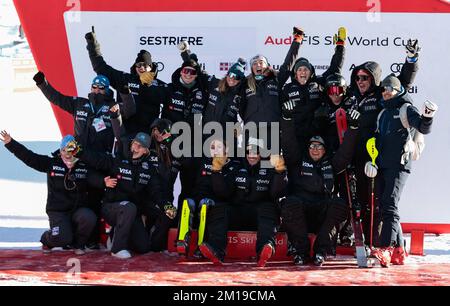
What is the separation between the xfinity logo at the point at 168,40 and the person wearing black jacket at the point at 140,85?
42.5 inches

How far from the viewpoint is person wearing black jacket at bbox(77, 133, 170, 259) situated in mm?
6492

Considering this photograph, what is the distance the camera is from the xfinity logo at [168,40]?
8.04 meters

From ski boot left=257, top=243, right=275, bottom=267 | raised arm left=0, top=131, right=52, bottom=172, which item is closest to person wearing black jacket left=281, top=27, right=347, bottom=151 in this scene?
ski boot left=257, top=243, right=275, bottom=267

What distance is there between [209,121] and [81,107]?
1.24m

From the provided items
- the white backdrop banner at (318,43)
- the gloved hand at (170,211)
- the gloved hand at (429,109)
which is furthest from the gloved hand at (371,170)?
the white backdrop banner at (318,43)

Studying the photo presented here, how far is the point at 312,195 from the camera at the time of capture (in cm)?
628

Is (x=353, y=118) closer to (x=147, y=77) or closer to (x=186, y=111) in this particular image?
(x=186, y=111)

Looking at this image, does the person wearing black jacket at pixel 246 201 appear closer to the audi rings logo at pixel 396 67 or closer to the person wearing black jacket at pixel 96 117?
the person wearing black jacket at pixel 96 117

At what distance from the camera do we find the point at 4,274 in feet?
18.0

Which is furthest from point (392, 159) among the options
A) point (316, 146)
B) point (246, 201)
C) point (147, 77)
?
point (147, 77)

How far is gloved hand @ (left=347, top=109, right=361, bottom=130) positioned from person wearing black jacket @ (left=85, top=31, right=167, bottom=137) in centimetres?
184
